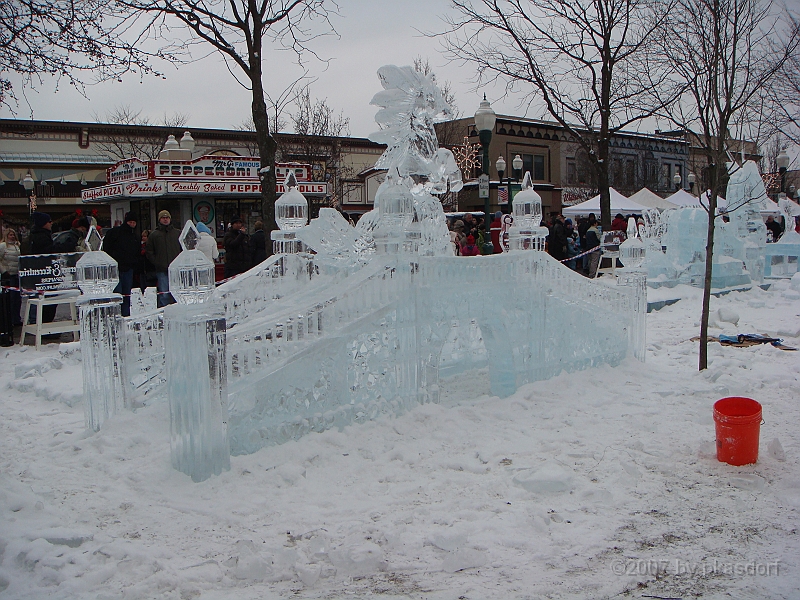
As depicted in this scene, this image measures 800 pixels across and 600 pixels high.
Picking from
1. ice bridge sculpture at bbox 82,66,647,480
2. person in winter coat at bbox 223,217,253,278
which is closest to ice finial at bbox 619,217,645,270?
ice bridge sculpture at bbox 82,66,647,480

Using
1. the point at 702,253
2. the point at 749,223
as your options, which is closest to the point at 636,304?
the point at 702,253

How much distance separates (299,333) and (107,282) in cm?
181

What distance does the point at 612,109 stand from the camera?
17.4 metres

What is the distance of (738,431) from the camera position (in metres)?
4.55

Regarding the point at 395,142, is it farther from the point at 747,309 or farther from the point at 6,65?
the point at 747,309

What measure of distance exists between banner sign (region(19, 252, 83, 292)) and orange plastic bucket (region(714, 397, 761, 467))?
945 cm

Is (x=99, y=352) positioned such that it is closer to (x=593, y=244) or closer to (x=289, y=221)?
(x=289, y=221)

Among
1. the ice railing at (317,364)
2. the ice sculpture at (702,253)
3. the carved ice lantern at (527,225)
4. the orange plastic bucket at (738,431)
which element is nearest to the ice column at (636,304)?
the carved ice lantern at (527,225)

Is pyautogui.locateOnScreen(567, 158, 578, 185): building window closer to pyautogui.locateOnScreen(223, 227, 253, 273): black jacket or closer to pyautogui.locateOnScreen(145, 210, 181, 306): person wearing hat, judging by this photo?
pyautogui.locateOnScreen(223, 227, 253, 273): black jacket

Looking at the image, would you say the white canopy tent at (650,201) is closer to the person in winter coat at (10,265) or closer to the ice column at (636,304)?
the ice column at (636,304)

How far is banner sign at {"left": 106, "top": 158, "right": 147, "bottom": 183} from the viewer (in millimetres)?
19359

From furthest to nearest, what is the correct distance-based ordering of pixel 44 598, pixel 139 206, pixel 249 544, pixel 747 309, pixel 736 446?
pixel 139 206 → pixel 747 309 → pixel 736 446 → pixel 249 544 → pixel 44 598

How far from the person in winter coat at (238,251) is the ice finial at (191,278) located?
8.16m

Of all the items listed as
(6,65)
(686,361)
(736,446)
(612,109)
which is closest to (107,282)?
(6,65)
